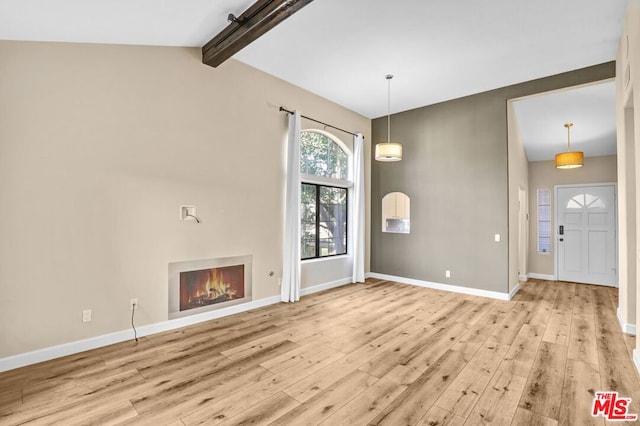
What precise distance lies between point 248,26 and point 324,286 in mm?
4093

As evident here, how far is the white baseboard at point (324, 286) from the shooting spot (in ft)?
17.0

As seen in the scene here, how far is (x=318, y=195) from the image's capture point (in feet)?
18.3

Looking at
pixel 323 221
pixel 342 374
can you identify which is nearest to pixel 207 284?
pixel 342 374

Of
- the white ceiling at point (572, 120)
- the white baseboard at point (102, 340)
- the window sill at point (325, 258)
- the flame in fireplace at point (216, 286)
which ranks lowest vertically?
the white baseboard at point (102, 340)

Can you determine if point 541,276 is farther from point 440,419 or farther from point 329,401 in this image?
point 329,401

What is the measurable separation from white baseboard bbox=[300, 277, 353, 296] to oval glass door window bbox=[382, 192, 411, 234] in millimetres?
1384

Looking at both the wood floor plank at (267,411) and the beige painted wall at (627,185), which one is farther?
the beige painted wall at (627,185)

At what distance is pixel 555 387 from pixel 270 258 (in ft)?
11.4

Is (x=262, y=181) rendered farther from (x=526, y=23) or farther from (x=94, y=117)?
(x=526, y=23)

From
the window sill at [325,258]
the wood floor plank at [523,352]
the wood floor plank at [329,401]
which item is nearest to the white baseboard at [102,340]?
the window sill at [325,258]

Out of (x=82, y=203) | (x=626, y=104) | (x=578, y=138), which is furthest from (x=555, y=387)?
(x=578, y=138)

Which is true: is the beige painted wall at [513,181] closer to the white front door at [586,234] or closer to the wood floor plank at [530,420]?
the white front door at [586,234]

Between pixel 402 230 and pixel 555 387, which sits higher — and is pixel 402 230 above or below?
above
